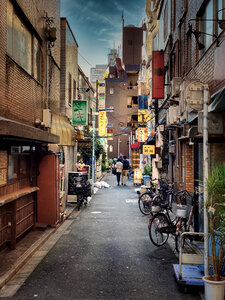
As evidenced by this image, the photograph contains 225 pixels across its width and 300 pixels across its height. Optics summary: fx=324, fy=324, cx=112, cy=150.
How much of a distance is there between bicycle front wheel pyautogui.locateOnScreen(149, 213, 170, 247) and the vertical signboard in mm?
10377

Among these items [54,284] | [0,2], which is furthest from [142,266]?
[0,2]

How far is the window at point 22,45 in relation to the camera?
8891 millimetres

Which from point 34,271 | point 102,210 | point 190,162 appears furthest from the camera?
point 102,210

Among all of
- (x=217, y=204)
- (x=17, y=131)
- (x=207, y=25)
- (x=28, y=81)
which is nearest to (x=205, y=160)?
(x=217, y=204)

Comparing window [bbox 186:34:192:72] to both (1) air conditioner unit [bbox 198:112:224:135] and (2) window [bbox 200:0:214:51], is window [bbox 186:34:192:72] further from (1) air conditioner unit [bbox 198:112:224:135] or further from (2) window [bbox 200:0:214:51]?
(1) air conditioner unit [bbox 198:112:224:135]

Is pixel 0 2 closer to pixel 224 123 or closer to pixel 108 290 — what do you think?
pixel 224 123

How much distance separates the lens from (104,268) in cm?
724

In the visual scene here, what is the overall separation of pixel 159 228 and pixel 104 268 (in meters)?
2.35

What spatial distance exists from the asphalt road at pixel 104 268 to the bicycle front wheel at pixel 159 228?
0.69 feet

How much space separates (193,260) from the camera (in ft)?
20.6

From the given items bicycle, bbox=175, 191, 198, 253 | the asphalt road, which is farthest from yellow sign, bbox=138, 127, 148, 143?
bicycle, bbox=175, 191, 198, 253

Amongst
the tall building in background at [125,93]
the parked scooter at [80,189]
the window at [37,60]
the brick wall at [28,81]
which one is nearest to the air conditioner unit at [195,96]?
the brick wall at [28,81]

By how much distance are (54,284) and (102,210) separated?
9.16 m

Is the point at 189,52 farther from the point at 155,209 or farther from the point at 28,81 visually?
the point at 155,209
